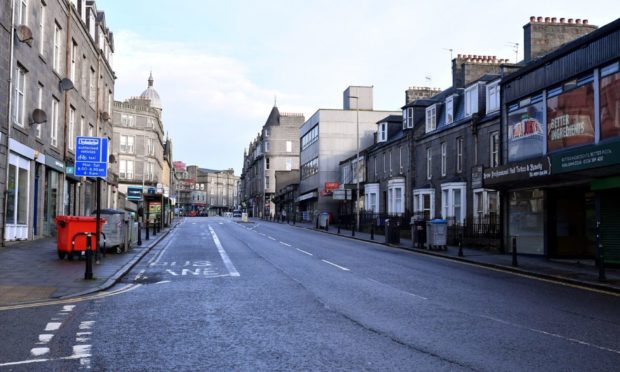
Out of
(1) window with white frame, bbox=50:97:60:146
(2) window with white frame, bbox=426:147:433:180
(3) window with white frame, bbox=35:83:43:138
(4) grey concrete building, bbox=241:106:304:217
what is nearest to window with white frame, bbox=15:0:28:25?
(3) window with white frame, bbox=35:83:43:138

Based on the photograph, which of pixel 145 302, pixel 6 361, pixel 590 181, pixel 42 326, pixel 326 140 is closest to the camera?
pixel 6 361

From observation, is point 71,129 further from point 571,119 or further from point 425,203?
point 571,119

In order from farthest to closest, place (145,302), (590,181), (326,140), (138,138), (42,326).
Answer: (138,138) < (326,140) < (590,181) < (145,302) < (42,326)

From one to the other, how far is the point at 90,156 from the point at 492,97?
22.2 metres

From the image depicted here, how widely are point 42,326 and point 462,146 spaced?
1136 inches

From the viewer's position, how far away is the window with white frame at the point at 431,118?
38.4m

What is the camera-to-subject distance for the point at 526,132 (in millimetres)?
23359

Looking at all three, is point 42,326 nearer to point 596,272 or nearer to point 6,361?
point 6,361

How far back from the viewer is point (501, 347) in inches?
291

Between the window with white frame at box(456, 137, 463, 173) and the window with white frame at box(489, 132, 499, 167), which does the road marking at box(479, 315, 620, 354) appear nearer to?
the window with white frame at box(489, 132, 499, 167)

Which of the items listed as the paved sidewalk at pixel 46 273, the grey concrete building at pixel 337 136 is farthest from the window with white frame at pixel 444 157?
the grey concrete building at pixel 337 136

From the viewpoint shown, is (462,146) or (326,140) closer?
(462,146)

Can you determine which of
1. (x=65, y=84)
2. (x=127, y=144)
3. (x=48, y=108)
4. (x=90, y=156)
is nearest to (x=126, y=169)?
(x=127, y=144)

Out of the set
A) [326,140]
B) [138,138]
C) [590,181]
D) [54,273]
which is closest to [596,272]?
[590,181]
